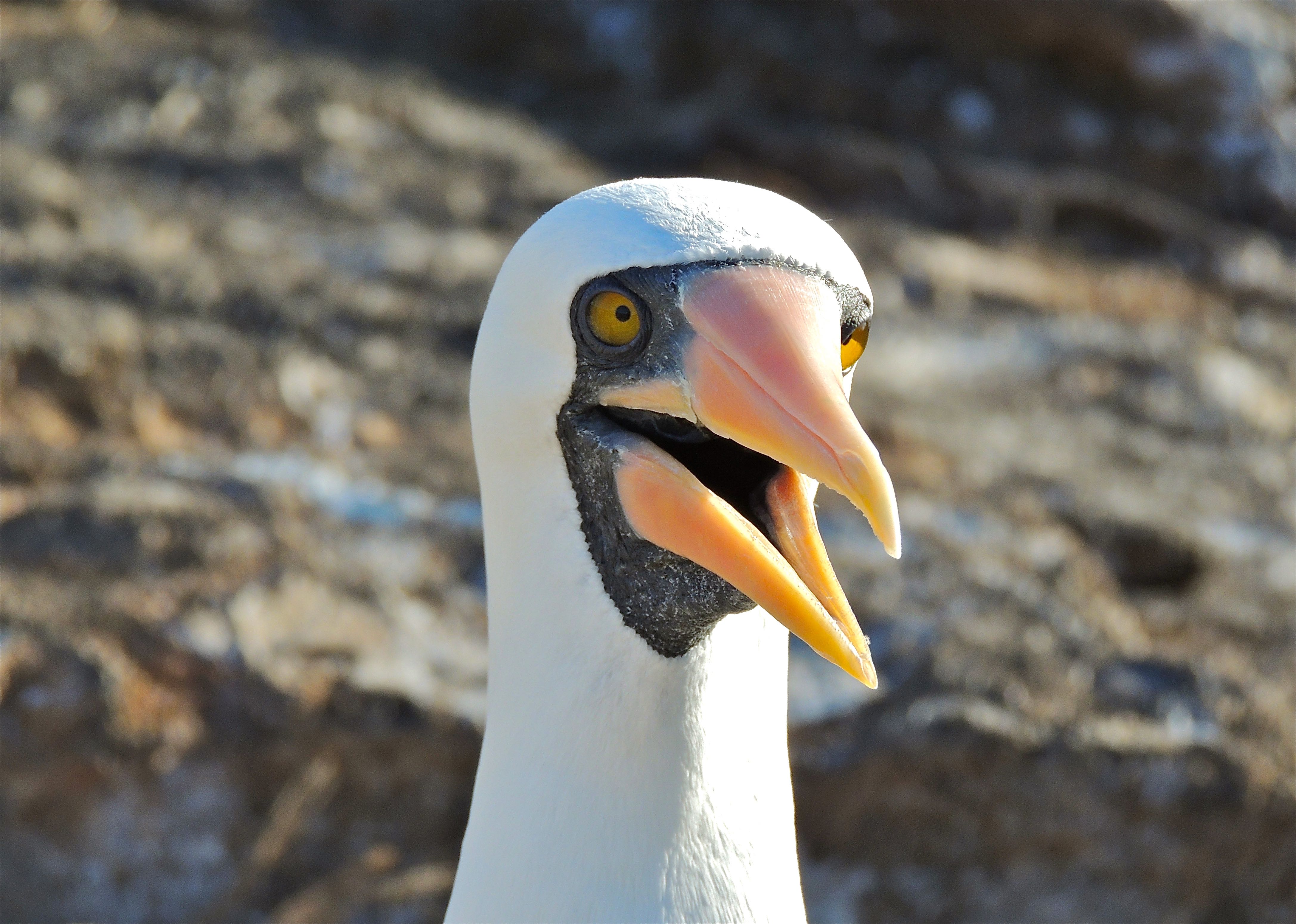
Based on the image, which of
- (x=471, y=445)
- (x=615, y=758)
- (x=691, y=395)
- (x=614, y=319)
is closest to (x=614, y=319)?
(x=614, y=319)

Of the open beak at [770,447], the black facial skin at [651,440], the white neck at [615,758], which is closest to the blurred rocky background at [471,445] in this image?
the white neck at [615,758]

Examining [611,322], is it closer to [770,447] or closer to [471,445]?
[770,447]

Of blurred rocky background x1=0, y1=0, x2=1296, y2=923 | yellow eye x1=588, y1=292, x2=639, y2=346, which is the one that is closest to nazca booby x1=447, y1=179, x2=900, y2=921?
yellow eye x1=588, y1=292, x2=639, y2=346

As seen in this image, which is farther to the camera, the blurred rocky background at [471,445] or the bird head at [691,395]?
the blurred rocky background at [471,445]

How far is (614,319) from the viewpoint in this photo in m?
1.66

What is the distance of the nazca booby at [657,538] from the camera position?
1.58 meters

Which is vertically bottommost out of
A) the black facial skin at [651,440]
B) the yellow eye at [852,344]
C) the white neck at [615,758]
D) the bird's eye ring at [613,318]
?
the white neck at [615,758]

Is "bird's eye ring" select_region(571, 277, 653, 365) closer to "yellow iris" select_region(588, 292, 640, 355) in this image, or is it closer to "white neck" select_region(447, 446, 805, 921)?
"yellow iris" select_region(588, 292, 640, 355)

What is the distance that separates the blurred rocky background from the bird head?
5.82 feet

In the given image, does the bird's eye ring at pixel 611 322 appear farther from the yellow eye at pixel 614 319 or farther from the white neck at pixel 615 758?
the white neck at pixel 615 758

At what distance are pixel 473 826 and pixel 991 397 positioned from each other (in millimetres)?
3309

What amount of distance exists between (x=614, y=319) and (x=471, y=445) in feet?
8.55

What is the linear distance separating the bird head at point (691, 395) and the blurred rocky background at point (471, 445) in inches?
69.9

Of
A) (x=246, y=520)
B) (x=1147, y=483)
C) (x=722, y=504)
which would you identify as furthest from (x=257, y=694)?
(x=1147, y=483)
